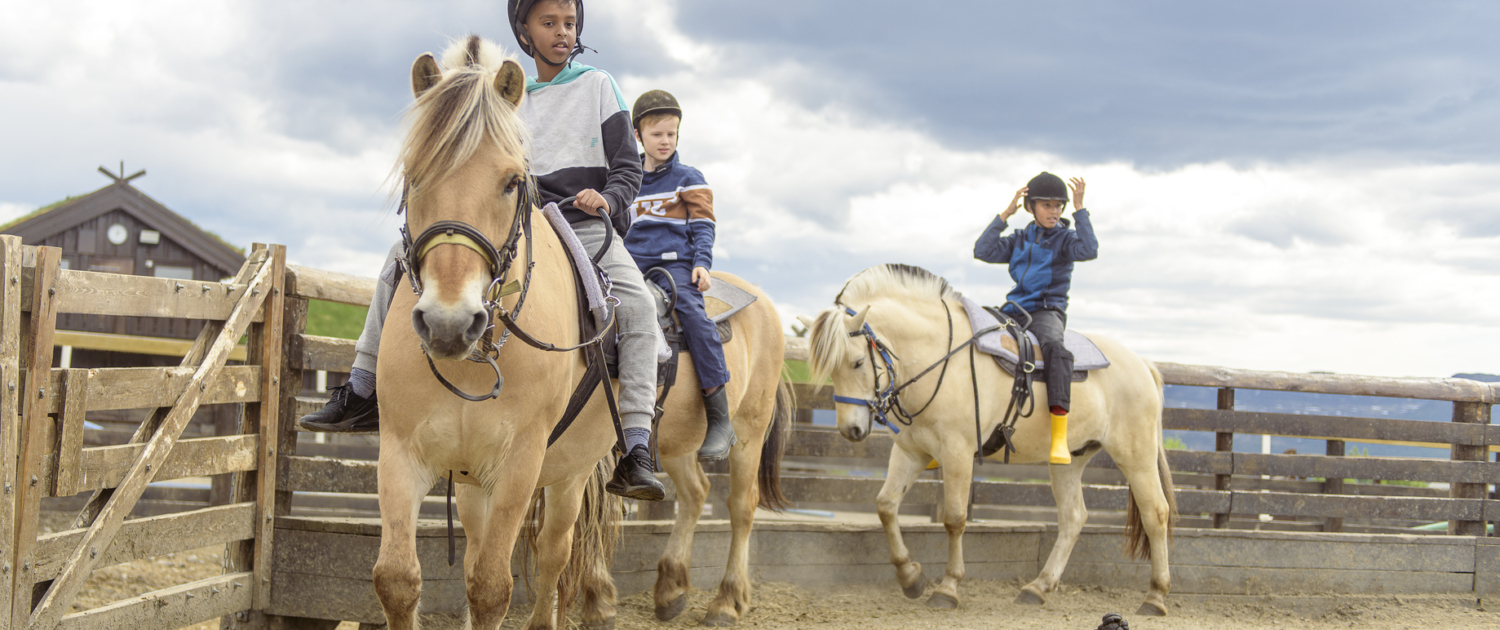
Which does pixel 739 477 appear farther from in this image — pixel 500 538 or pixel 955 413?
pixel 500 538

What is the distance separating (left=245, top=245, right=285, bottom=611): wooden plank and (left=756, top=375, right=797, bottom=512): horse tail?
2959 millimetres

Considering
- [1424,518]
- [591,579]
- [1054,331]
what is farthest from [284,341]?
[1424,518]

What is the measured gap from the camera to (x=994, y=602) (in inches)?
268

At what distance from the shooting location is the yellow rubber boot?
6.54 m

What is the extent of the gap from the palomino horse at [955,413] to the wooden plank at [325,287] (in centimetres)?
283

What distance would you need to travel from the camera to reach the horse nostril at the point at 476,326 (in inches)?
90.4

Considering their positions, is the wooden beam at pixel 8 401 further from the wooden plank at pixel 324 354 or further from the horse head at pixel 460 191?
the horse head at pixel 460 191

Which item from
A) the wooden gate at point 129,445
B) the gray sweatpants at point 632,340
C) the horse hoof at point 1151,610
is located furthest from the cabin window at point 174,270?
the gray sweatpants at point 632,340

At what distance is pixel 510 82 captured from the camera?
9.35ft

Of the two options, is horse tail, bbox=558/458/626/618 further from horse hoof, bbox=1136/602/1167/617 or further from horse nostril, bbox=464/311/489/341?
horse hoof, bbox=1136/602/1167/617

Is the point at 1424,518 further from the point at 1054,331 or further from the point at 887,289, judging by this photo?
the point at 887,289

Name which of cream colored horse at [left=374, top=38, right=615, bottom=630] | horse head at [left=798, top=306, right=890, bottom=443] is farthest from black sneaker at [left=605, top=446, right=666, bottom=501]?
horse head at [left=798, top=306, right=890, bottom=443]

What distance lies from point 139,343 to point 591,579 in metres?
21.7

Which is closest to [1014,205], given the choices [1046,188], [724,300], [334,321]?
[1046,188]
